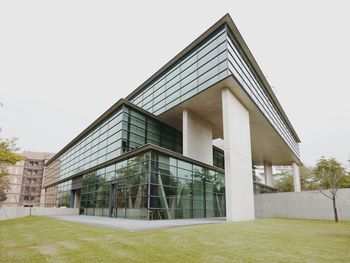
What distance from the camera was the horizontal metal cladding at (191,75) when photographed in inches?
827

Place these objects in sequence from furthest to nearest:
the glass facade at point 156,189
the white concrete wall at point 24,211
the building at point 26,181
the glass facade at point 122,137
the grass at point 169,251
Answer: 1. the building at point 26,181
2. the white concrete wall at point 24,211
3. the glass facade at point 122,137
4. the glass facade at point 156,189
5. the grass at point 169,251

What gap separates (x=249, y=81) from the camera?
24.6m

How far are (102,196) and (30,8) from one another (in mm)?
18032

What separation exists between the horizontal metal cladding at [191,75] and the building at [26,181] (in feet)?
197

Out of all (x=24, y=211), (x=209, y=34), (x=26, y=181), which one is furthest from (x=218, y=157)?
(x=26, y=181)

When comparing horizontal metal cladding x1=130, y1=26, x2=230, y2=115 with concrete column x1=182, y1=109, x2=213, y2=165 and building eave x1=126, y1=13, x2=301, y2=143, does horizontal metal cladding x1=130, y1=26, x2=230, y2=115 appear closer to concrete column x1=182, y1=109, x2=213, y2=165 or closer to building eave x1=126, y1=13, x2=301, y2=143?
building eave x1=126, y1=13, x2=301, y2=143

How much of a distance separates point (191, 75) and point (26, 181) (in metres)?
77.4

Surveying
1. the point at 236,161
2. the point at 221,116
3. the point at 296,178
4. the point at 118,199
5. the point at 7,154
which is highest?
the point at 221,116

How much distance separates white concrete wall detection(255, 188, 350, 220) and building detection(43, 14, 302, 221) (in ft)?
28.2

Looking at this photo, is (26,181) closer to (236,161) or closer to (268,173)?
(268,173)

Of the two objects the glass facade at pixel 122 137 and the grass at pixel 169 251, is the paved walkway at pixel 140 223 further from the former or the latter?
the glass facade at pixel 122 137

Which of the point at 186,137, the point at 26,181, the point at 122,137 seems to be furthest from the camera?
the point at 26,181

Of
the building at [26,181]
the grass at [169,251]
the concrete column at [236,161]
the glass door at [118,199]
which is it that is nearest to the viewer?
the grass at [169,251]

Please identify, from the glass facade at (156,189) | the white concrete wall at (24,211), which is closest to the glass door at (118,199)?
the glass facade at (156,189)
